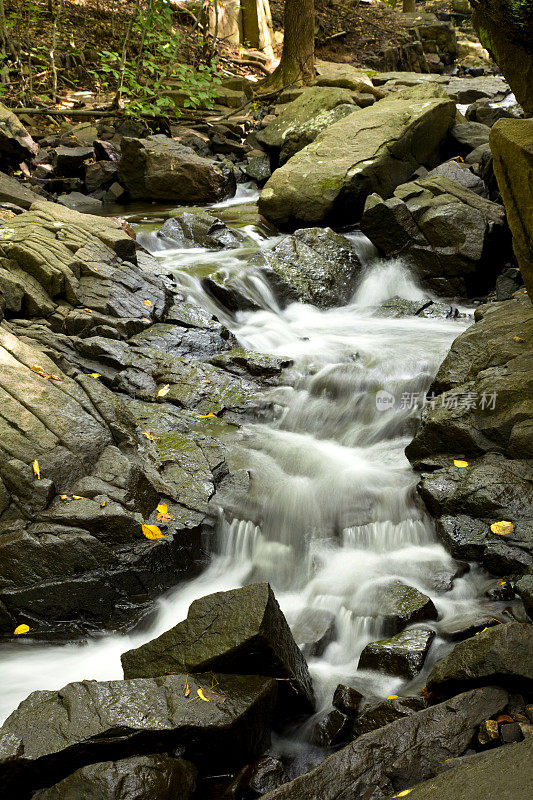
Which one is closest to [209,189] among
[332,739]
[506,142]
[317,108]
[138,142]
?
[138,142]

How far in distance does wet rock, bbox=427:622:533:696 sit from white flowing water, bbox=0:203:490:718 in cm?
51

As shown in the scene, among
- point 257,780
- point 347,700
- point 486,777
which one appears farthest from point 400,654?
point 486,777

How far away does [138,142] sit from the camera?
12.9m

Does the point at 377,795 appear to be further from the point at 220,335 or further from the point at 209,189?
the point at 209,189

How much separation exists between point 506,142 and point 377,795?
447cm

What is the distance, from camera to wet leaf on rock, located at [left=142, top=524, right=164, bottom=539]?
459 cm

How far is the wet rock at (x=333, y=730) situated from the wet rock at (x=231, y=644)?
19 cm

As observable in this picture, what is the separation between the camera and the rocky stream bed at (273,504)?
3.02 meters

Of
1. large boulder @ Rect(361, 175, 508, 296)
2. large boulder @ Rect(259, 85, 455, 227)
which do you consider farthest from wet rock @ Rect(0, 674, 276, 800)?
large boulder @ Rect(259, 85, 455, 227)


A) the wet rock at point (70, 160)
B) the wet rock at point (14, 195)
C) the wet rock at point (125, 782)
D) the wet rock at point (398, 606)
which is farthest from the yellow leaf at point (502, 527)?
the wet rock at point (70, 160)

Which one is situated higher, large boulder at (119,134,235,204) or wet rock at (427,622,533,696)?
large boulder at (119,134,235,204)

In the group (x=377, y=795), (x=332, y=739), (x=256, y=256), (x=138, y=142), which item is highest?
(x=138, y=142)

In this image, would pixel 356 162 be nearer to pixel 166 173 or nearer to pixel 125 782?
pixel 166 173

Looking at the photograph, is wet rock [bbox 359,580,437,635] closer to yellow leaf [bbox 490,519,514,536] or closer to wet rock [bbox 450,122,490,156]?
yellow leaf [bbox 490,519,514,536]
